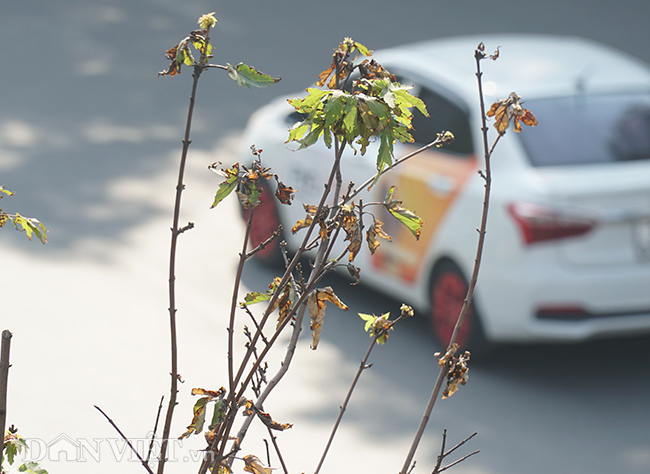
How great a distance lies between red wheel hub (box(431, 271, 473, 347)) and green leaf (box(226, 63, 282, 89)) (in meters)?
3.53

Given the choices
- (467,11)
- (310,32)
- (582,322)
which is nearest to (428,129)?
(582,322)

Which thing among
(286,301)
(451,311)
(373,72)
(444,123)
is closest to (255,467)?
(286,301)

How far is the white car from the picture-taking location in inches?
170

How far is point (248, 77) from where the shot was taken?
1.33 meters

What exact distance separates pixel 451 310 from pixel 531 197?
0.85 m

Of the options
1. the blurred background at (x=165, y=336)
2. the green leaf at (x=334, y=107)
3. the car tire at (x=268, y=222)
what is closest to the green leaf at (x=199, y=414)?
the green leaf at (x=334, y=107)

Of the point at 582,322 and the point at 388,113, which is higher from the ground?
the point at 582,322

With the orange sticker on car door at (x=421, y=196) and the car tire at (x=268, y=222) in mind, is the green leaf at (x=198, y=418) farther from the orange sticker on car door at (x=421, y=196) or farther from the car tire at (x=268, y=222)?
the car tire at (x=268, y=222)

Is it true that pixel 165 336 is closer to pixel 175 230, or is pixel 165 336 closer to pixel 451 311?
pixel 451 311

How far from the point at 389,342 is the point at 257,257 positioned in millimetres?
1500

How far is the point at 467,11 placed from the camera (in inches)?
598

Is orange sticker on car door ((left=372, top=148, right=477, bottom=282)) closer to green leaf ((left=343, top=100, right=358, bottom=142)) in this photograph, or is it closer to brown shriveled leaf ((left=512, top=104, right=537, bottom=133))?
brown shriveled leaf ((left=512, top=104, right=537, bottom=133))

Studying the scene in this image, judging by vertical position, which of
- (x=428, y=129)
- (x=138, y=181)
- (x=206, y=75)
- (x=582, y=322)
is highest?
(x=206, y=75)

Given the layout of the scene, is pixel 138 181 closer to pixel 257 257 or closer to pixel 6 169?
pixel 6 169
